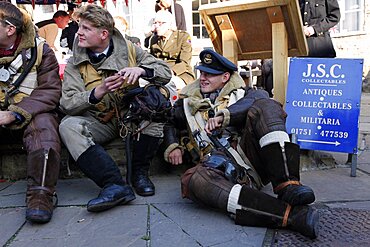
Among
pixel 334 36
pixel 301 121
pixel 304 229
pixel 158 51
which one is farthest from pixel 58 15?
pixel 334 36

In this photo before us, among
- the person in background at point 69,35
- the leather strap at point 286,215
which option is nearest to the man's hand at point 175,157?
the leather strap at point 286,215

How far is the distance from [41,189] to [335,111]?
2.54m

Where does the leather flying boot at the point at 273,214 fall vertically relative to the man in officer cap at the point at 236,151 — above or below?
below

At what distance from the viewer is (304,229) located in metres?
2.73

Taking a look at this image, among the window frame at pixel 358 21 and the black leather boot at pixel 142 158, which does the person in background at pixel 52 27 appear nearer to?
the black leather boot at pixel 142 158

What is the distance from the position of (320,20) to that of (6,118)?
3.27m

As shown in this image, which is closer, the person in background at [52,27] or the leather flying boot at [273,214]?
the leather flying boot at [273,214]

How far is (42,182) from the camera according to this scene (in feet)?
10.5

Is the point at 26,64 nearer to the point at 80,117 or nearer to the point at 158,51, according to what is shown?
the point at 80,117

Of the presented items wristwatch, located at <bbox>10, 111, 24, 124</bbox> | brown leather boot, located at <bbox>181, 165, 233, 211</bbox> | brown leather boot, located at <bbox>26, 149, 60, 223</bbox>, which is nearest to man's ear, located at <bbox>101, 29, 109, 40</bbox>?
wristwatch, located at <bbox>10, 111, 24, 124</bbox>

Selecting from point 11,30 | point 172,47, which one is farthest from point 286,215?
point 172,47

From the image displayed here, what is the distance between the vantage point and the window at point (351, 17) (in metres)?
12.3

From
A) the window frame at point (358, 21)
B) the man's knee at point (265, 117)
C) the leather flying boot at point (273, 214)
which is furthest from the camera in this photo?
the window frame at point (358, 21)

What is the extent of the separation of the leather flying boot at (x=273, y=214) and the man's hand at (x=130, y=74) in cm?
114
